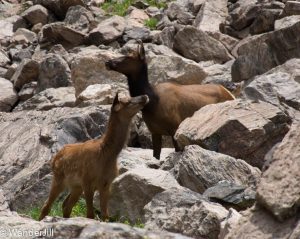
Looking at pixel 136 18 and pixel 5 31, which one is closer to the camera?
pixel 136 18

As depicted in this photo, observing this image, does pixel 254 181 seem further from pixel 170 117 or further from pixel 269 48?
pixel 269 48

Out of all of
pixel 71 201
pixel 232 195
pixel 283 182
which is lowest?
pixel 71 201

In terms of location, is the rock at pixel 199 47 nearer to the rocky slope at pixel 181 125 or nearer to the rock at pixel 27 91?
the rocky slope at pixel 181 125

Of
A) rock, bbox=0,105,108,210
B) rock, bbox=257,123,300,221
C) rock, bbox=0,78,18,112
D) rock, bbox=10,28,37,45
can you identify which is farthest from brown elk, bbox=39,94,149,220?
rock, bbox=10,28,37,45

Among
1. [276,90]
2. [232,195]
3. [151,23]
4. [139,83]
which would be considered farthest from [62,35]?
[232,195]

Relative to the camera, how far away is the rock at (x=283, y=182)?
639 cm

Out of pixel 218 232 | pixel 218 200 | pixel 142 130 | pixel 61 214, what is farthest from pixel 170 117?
pixel 218 232

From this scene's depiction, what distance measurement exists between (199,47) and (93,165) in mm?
13824

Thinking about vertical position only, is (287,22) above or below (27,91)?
above

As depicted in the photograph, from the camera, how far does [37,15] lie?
30562 mm

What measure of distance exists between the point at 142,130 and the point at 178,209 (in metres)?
8.34

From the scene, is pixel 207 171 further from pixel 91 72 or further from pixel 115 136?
pixel 91 72

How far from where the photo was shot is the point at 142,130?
57.2 ft

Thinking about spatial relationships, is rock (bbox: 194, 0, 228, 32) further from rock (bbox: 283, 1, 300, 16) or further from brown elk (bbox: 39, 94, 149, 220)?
brown elk (bbox: 39, 94, 149, 220)
